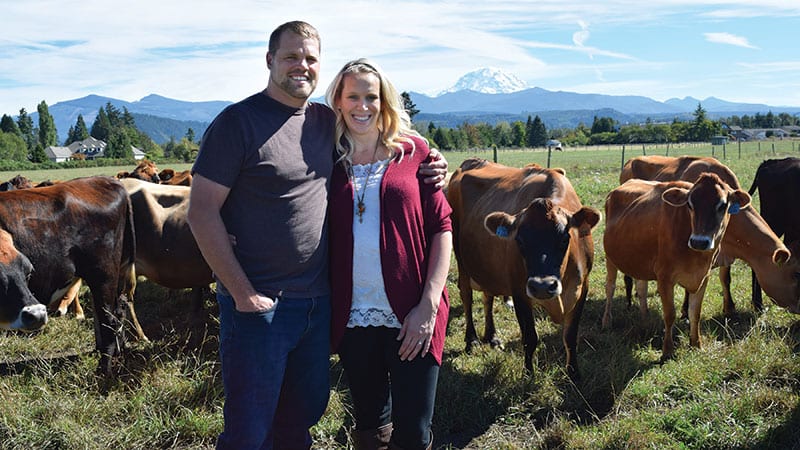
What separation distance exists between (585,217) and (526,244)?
565 millimetres

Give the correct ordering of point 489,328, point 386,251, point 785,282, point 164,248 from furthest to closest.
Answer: point 164,248 → point 489,328 → point 785,282 → point 386,251

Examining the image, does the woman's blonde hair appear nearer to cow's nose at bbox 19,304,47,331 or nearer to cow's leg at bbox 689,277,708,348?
cow's nose at bbox 19,304,47,331

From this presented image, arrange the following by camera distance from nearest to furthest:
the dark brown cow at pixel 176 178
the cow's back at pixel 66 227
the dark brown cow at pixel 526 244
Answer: the dark brown cow at pixel 526 244 → the cow's back at pixel 66 227 → the dark brown cow at pixel 176 178

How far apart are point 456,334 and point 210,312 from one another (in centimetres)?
337

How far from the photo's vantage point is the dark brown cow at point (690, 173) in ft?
24.7

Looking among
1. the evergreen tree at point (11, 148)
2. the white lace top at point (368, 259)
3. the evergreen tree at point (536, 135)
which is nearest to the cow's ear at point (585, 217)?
the white lace top at point (368, 259)

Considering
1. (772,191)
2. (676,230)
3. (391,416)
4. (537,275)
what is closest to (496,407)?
(537,275)

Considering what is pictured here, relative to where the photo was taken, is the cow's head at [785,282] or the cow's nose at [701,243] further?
the cow's head at [785,282]

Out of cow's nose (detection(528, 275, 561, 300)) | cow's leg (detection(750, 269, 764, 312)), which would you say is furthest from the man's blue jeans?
cow's leg (detection(750, 269, 764, 312))

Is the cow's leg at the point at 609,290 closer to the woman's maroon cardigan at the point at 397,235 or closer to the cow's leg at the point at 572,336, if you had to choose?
the cow's leg at the point at 572,336

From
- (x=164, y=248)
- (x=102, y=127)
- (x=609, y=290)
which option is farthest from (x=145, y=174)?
(x=102, y=127)

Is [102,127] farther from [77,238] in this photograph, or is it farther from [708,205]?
[708,205]

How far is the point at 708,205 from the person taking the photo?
242 inches

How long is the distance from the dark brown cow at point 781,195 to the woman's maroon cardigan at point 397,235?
7151mm
